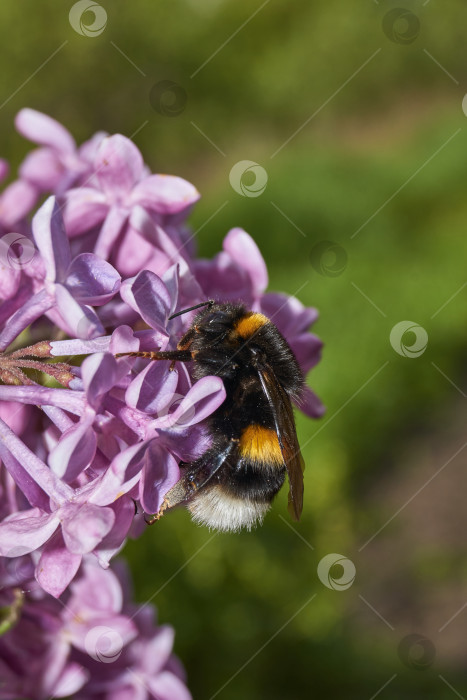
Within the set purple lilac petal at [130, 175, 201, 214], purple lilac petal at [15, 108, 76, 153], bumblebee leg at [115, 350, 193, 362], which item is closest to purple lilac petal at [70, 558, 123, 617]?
bumblebee leg at [115, 350, 193, 362]

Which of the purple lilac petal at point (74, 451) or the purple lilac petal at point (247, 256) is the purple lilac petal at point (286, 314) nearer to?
the purple lilac petal at point (247, 256)

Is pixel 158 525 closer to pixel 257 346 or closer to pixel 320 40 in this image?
pixel 257 346

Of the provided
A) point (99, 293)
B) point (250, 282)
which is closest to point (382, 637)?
point (250, 282)

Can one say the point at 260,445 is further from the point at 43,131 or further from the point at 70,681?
the point at 43,131

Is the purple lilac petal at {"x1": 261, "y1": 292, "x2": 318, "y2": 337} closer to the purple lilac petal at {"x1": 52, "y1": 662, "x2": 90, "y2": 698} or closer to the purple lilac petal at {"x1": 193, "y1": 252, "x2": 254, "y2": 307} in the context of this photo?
the purple lilac petal at {"x1": 193, "y1": 252, "x2": 254, "y2": 307}

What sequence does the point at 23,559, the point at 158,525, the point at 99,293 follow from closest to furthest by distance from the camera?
1. the point at 99,293
2. the point at 23,559
3. the point at 158,525
